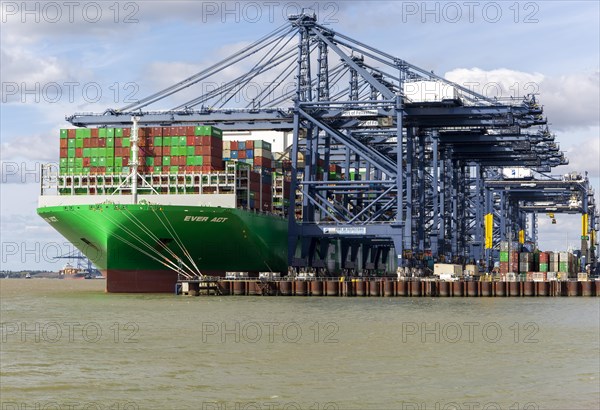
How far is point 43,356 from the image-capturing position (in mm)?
32969

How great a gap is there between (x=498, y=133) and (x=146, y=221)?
35.1 m

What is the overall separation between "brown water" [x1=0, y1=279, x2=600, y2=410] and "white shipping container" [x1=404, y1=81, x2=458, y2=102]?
26524 mm

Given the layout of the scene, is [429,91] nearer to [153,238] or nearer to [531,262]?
[153,238]

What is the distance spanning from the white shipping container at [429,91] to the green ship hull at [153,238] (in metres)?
14.9

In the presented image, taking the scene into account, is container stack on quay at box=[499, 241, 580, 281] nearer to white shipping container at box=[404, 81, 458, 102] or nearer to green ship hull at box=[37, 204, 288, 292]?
white shipping container at box=[404, 81, 458, 102]

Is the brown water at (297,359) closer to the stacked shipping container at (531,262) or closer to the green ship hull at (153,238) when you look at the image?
the green ship hull at (153,238)

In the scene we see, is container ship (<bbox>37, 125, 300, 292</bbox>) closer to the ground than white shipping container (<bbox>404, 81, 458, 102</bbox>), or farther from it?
closer to the ground

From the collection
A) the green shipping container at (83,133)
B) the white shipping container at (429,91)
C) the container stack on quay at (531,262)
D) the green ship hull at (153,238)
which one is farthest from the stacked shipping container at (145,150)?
the container stack on quay at (531,262)

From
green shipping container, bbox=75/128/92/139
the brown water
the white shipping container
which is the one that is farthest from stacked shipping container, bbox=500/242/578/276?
the brown water

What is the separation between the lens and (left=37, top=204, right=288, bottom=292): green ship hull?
224ft

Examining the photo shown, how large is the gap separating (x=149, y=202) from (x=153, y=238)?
2.60m

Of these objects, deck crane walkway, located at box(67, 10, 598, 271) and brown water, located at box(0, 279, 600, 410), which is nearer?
brown water, located at box(0, 279, 600, 410)

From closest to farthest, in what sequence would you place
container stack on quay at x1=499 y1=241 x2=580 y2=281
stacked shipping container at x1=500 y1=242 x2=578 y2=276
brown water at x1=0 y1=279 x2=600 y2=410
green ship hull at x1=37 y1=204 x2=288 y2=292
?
brown water at x1=0 y1=279 x2=600 y2=410, green ship hull at x1=37 y1=204 x2=288 y2=292, container stack on quay at x1=499 y1=241 x2=580 y2=281, stacked shipping container at x1=500 y1=242 x2=578 y2=276

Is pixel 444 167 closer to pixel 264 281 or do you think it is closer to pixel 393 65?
pixel 393 65
